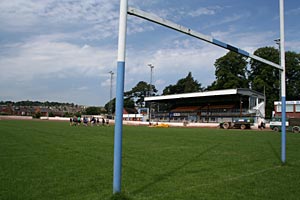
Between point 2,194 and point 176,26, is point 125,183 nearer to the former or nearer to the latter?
point 2,194

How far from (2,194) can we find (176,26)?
4948mm

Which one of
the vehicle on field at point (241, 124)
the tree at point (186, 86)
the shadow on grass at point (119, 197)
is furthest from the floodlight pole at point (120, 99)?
the tree at point (186, 86)

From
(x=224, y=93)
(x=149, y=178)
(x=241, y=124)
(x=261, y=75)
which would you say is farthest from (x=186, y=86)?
(x=149, y=178)

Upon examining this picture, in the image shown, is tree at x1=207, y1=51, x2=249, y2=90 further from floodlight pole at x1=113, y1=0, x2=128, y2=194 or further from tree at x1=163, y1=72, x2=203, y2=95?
floodlight pole at x1=113, y1=0, x2=128, y2=194

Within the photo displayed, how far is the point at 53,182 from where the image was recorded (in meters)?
6.45

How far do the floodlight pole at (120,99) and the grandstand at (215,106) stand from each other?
5237cm

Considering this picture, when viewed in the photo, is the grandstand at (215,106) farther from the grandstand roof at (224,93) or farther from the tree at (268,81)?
the tree at (268,81)

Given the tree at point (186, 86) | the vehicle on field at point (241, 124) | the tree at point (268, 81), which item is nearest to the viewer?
the vehicle on field at point (241, 124)

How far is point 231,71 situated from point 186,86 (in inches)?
1306

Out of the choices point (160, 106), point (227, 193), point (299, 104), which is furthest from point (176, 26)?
point (160, 106)

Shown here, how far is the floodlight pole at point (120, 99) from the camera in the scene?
5129 millimetres

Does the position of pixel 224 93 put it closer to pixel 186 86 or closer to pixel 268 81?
pixel 268 81

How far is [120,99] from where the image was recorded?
5.14 m

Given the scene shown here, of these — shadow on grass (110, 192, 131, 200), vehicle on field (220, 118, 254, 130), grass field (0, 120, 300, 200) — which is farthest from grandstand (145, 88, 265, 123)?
shadow on grass (110, 192, 131, 200)
